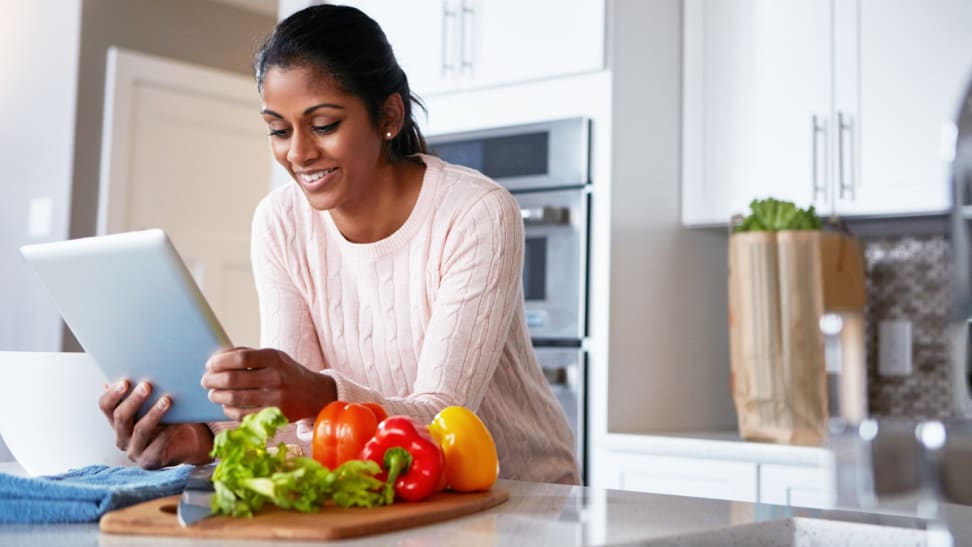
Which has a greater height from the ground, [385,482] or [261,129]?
[261,129]

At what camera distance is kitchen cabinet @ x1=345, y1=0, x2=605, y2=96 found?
9.61 feet

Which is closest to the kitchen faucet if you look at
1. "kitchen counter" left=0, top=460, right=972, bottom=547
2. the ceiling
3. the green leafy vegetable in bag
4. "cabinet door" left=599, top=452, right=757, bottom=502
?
"kitchen counter" left=0, top=460, right=972, bottom=547

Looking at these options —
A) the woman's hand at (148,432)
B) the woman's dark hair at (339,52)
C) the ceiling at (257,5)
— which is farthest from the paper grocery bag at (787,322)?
the ceiling at (257,5)

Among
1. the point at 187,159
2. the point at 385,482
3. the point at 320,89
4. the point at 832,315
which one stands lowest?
the point at 385,482

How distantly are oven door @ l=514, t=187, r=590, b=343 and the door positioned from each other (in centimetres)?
195

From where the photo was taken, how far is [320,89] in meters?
1.83

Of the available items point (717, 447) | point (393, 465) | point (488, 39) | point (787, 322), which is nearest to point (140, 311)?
point (393, 465)

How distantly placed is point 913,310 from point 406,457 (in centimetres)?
214

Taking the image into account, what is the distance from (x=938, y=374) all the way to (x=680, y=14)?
116 centimetres

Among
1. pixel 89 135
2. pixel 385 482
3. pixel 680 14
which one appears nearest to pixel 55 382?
pixel 385 482

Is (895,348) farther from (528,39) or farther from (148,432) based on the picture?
(148,432)

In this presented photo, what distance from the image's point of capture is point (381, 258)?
196 cm

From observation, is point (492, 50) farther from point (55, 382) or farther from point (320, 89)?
point (55, 382)

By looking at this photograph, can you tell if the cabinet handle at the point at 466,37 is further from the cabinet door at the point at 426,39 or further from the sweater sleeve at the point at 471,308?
the sweater sleeve at the point at 471,308
